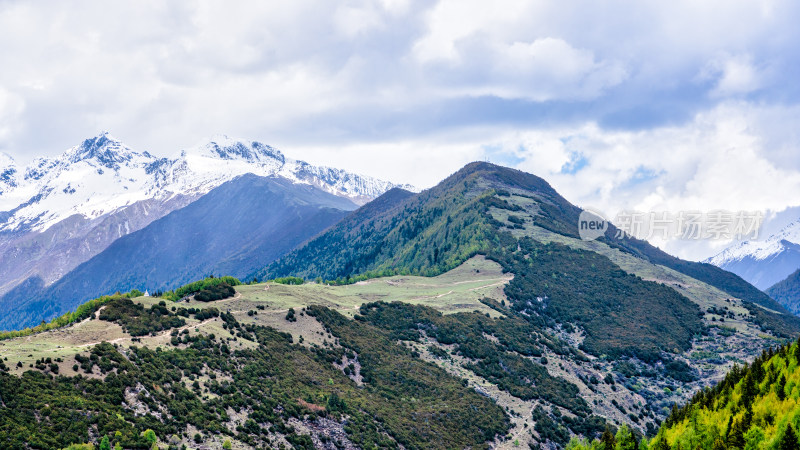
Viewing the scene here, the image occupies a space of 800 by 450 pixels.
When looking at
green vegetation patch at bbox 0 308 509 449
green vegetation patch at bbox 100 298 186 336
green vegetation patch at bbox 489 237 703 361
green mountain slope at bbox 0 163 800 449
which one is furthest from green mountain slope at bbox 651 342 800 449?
green vegetation patch at bbox 489 237 703 361

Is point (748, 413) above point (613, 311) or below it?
above

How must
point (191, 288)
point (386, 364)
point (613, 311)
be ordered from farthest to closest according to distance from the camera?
point (613, 311) < point (191, 288) < point (386, 364)

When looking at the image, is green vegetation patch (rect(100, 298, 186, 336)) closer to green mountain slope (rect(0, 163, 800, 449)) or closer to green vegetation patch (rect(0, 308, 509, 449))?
green mountain slope (rect(0, 163, 800, 449))

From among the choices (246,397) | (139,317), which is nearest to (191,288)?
(139,317)

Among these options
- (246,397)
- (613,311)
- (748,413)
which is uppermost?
(748,413)

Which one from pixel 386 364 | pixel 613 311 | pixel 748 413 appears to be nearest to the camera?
pixel 748 413

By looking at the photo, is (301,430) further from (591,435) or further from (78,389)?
(591,435)

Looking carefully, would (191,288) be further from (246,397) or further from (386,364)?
(246,397)

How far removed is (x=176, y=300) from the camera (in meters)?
109

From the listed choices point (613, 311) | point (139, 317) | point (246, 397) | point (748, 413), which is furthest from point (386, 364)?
point (613, 311)

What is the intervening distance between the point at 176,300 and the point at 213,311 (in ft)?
45.1

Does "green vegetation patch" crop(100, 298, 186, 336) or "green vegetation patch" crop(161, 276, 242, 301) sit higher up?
"green vegetation patch" crop(161, 276, 242, 301)

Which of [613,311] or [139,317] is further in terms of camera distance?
[613,311]

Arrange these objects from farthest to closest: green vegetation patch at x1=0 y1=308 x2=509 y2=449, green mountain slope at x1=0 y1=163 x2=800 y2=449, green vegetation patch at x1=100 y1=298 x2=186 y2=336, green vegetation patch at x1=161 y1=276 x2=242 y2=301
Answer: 1. green vegetation patch at x1=161 y1=276 x2=242 y2=301
2. green vegetation patch at x1=100 y1=298 x2=186 y2=336
3. green mountain slope at x1=0 y1=163 x2=800 y2=449
4. green vegetation patch at x1=0 y1=308 x2=509 y2=449
